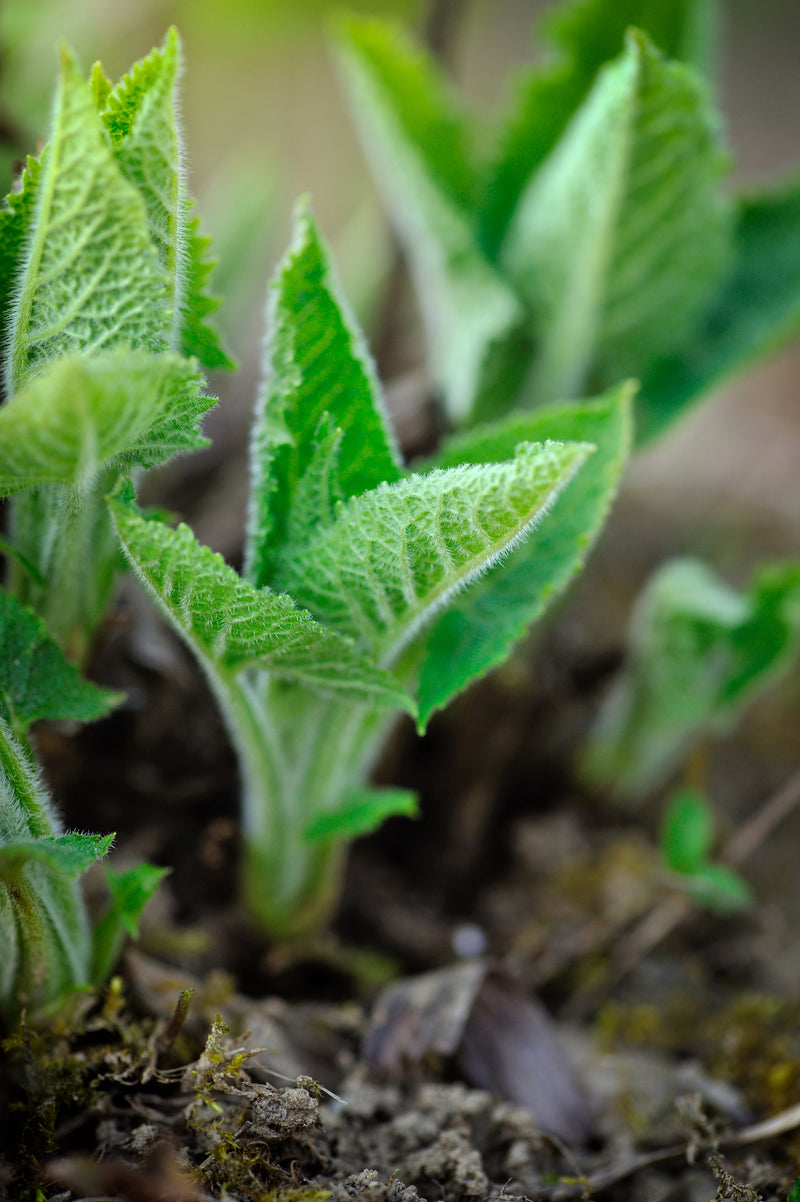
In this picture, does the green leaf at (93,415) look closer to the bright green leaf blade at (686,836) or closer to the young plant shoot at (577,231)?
the young plant shoot at (577,231)

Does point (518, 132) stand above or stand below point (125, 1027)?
above

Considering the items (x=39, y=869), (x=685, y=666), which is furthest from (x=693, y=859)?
(x=39, y=869)

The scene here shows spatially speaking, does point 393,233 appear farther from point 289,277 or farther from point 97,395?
point 97,395

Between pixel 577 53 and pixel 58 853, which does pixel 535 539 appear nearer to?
pixel 58 853

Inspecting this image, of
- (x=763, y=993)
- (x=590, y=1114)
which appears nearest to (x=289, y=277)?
(x=590, y=1114)

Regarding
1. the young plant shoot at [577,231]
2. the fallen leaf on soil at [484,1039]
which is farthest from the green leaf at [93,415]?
the fallen leaf on soil at [484,1039]
